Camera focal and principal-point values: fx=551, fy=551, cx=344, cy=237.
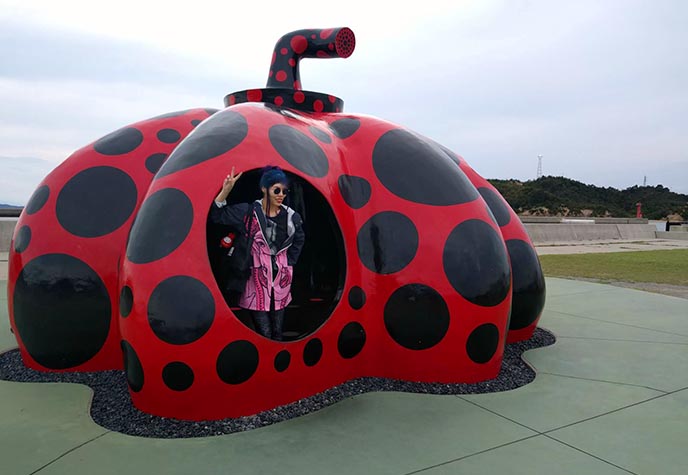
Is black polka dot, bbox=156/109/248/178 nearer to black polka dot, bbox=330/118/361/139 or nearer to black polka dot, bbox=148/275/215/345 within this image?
black polka dot, bbox=148/275/215/345

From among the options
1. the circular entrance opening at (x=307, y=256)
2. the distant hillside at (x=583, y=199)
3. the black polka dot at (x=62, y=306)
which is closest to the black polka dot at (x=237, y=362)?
the circular entrance opening at (x=307, y=256)

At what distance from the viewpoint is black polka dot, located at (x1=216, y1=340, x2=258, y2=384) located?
3840mm

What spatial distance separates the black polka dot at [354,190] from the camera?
492 centimetres

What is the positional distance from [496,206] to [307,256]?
7.37ft

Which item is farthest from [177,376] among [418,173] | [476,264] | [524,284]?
[524,284]

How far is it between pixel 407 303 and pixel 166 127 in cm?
304

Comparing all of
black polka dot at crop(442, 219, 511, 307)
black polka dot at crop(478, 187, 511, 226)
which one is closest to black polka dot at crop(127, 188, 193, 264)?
black polka dot at crop(442, 219, 511, 307)

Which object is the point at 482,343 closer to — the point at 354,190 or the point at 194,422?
the point at 354,190

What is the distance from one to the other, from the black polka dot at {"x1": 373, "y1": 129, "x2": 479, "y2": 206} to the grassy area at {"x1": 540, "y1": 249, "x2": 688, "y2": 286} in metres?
9.43

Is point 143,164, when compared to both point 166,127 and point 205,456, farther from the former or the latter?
point 205,456

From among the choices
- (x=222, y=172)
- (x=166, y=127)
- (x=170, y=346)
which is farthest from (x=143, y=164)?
(x=170, y=346)

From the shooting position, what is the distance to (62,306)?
15.5 ft

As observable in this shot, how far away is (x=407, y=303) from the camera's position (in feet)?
15.6

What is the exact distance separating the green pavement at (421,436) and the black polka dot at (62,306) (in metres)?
0.37
